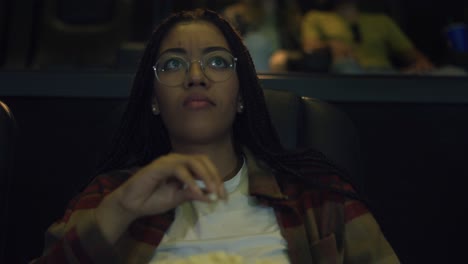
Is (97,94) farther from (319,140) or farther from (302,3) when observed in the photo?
(302,3)

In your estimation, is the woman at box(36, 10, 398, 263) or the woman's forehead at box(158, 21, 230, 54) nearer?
the woman at box(36, 10, 398, 263)

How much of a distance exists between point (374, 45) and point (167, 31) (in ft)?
7.81

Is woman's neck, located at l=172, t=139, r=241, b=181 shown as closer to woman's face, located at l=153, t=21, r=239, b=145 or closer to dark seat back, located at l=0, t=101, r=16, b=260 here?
woman's face, located at l=153, t=21, r=239, b=145

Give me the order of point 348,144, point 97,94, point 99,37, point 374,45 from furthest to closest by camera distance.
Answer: point 99,37 < point 374,45 < point 97,94 < point 348,144

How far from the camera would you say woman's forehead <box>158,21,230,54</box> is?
141 cm

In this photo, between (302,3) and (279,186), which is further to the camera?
(302,3)

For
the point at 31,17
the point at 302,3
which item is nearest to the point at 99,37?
the point at 31,17

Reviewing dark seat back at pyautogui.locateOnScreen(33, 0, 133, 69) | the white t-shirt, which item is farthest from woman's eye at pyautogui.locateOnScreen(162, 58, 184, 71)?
dark seat back at pyautogui.locateOnScreen(33, 0, 133, 69)

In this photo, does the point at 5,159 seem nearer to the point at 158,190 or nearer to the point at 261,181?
the point at 158,190

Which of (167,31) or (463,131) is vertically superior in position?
(167,31)

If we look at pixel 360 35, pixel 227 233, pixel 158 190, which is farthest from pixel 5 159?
pixel 360 35

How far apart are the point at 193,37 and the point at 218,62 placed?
0.24 feet

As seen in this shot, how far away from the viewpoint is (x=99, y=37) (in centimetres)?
401

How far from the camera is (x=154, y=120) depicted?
153 cm
